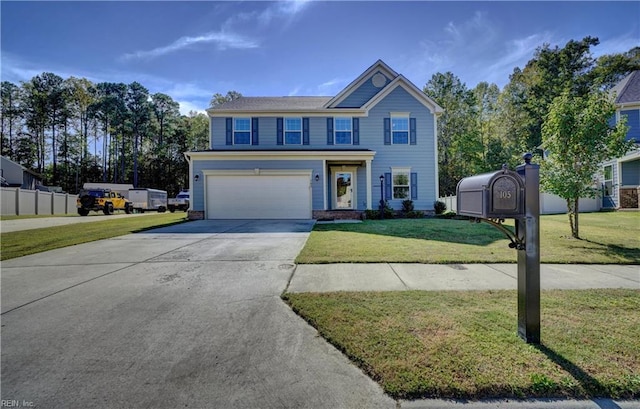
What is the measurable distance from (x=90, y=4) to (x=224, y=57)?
4.70 metres

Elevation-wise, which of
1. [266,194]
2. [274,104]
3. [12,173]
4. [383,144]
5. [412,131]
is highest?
[274,104]

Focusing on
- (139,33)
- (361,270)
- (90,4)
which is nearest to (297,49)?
(139,33)

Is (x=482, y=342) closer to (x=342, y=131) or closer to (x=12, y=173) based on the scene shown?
(x=342, y=131)

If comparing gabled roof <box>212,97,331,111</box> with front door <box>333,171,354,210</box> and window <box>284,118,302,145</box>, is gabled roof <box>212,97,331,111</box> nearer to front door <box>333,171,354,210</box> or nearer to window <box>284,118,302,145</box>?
window <box>284,118,302,145</box>

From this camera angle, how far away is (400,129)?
15.3 metres

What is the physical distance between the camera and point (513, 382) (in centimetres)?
190

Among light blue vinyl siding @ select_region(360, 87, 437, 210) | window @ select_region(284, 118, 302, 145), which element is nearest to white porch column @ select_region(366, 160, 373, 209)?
light blue vinyl siding @ select_region(360, 87, 437, 210)

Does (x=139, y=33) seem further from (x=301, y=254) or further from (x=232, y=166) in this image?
(x=301, y=254)

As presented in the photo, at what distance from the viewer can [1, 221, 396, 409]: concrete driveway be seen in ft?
6.21

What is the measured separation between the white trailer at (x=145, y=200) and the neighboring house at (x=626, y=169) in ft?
→ 114

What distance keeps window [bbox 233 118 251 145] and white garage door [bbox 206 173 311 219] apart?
2652mm

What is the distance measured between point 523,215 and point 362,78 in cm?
1523

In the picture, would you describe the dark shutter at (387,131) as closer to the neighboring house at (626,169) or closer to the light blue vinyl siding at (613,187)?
the neighboring house at (626,169)

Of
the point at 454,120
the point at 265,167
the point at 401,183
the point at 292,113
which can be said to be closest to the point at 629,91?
the point at 454,120
